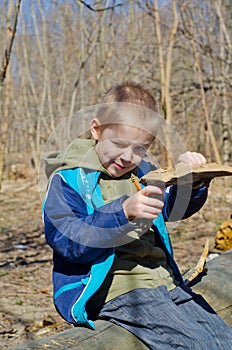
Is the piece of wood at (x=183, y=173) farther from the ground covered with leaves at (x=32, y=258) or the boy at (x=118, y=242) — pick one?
the ground covered with leaves at (x=32, y=258)

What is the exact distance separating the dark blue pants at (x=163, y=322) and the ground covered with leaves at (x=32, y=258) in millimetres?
733

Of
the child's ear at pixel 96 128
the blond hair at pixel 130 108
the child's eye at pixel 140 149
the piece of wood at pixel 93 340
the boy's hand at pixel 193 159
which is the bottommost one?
the piece of wood at pixel 93 340

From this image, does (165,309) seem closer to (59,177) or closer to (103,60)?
(59,177)

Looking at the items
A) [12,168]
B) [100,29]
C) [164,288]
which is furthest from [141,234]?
[12,168]

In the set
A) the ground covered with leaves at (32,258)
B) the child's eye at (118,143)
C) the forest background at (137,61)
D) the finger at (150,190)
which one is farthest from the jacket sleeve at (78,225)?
the forest background at (137,61)

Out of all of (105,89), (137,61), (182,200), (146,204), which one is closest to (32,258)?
(182,200)

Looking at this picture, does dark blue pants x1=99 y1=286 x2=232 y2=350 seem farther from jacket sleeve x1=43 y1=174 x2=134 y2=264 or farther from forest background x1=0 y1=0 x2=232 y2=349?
forest background x1=0 y1=0 x2=232 y2=349

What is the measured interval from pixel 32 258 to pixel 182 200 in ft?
10.4

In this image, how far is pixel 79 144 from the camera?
2.13 meters

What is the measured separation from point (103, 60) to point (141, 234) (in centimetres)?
840

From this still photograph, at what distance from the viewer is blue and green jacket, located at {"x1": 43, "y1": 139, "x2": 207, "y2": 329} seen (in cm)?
186

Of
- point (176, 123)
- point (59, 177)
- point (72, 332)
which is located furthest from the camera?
point (176, 123)

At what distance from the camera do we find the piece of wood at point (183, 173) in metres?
1.86

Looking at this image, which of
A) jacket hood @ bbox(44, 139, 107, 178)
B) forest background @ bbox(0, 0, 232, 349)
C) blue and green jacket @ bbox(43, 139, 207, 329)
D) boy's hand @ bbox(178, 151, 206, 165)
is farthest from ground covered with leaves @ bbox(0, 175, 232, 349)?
boy's hand @ bbox(178, 151, 206, 165)
